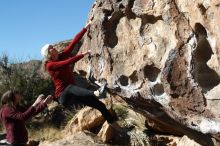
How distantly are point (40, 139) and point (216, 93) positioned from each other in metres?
8.84

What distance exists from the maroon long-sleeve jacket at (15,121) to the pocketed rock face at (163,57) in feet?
7.75

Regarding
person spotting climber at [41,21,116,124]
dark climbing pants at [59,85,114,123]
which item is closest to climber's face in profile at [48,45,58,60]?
person spotting climber at [41,21,116,124]

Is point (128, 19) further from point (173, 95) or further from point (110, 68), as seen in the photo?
point (173, 95)

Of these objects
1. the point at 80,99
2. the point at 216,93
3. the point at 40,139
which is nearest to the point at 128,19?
the point at 80,99

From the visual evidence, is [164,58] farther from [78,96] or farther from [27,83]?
[27,83]

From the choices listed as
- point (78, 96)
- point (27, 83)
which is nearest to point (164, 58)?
point (78, 96)

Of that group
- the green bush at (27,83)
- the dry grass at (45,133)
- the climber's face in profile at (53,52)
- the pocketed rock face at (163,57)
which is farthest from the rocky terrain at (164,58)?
the green bush at (27,83)

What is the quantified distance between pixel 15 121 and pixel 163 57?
2.79m

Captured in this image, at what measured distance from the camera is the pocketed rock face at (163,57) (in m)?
8.70

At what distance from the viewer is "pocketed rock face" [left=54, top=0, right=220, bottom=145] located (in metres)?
8.70

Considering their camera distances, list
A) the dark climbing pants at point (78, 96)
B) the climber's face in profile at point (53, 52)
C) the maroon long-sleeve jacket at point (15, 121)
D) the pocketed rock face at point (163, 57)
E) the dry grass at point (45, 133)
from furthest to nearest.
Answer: the dry grass at point (45, 133)
the dark climbing pants at point (78, 96)
the climber's face in profile at point (53, 52)
the pocketed rock face at point (163, 57)
the maroon long-sleeve jacket at point (15, 121)

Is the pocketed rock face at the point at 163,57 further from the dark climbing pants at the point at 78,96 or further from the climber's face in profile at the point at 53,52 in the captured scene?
the climber's face in profile at the point at 53,52

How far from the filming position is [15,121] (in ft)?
27.0

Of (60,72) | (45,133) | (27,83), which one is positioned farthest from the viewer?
(27,83)
